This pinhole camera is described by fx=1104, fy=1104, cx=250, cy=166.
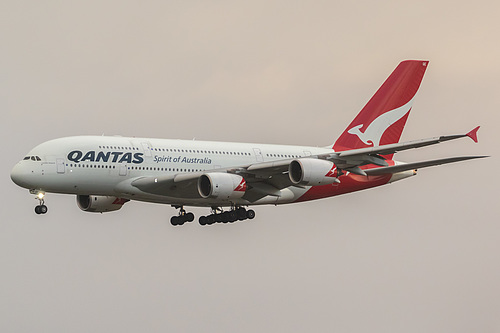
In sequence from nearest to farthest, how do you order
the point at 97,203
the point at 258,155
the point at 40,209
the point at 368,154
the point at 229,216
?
the point at 368,154 → the point at 40,209 → the point at 229,216 → the point at 258,155 → the point at 97,203

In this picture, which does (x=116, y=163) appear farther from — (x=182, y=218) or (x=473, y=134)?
(x=473, y=134)

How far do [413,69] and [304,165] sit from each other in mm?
16329

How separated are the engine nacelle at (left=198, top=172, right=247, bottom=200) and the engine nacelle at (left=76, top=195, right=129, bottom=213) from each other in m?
8.32

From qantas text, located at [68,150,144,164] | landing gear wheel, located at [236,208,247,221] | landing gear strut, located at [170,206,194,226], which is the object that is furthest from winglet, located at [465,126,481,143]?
landing gear strut, located at [170,206,194,226]

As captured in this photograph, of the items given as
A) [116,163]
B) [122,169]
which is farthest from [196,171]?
[116,163]

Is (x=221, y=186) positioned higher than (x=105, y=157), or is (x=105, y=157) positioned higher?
(x=105, y=157)

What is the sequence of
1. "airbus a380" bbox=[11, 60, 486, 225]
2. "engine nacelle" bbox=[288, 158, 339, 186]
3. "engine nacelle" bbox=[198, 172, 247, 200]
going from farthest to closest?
1. "engine nacelle" bbox=[198, 172, 247, 200]
2. "engine nacelle" bbox=[288, 158, 339, 186]
3. "airbus a380" bbox=[11, 60, 486, 225]

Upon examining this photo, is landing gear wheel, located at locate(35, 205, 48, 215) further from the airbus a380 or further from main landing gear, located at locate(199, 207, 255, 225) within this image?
main landing gear, located at locate(199, 207, 255, 225)

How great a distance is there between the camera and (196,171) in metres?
60.9

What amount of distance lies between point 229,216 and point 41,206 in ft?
36.1

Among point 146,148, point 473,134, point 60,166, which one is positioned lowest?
point 473,134

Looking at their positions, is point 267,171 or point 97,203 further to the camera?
point 97,203

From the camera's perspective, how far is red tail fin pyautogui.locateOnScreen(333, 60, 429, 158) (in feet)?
225

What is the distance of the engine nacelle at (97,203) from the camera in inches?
2542
